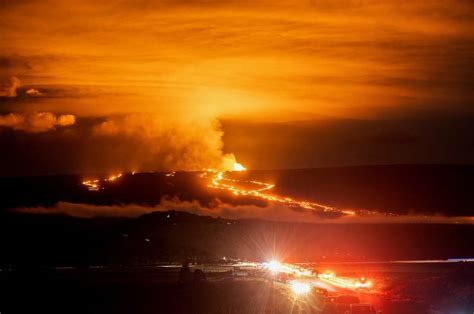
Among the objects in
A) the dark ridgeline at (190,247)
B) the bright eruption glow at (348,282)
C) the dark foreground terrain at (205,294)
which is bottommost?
the dark foreground terrain at (205,294)

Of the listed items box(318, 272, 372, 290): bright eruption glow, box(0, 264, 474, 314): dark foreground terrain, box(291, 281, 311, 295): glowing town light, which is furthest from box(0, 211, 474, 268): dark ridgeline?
box(291, 281, 311, 295): glowing town light

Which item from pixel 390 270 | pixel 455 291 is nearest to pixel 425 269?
pixel 390 270

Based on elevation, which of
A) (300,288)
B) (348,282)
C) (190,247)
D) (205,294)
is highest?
(190,247)

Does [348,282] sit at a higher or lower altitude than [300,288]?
higher

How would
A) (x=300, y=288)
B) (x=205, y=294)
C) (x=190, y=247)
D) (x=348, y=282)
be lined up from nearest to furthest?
(x=205, y=294)
(x=300, y=288)
(x=348, y=282)
(x=190, y=247)

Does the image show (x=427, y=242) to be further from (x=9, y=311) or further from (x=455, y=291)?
(x=9, y=311)

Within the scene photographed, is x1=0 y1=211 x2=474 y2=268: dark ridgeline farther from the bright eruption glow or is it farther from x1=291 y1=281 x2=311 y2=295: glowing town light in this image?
x1=291 y1=281 x2=311 y2=295: glowing town light

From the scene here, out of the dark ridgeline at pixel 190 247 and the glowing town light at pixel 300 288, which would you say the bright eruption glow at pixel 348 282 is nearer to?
the glowing town light at pixel 300 288

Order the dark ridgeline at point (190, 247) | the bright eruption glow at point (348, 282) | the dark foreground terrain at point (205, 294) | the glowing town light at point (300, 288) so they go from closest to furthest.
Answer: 1. the dark foreground terrain at point (205, 294)
2. the glowing town light at point (300, 288)
3. the bright eruption glow at point (348, 282)
4. the dark ridgeline at point (190, 247)

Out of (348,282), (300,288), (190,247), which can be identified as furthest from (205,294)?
(190,247)

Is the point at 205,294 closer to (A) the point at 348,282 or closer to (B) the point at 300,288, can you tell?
(B) the point at 300,288

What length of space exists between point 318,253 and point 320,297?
106887 mm

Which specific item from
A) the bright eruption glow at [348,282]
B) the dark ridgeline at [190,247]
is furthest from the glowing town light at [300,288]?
the dark ridgeline at [190,247]

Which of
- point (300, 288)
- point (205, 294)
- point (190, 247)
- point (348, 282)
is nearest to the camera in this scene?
point (205, 294)
